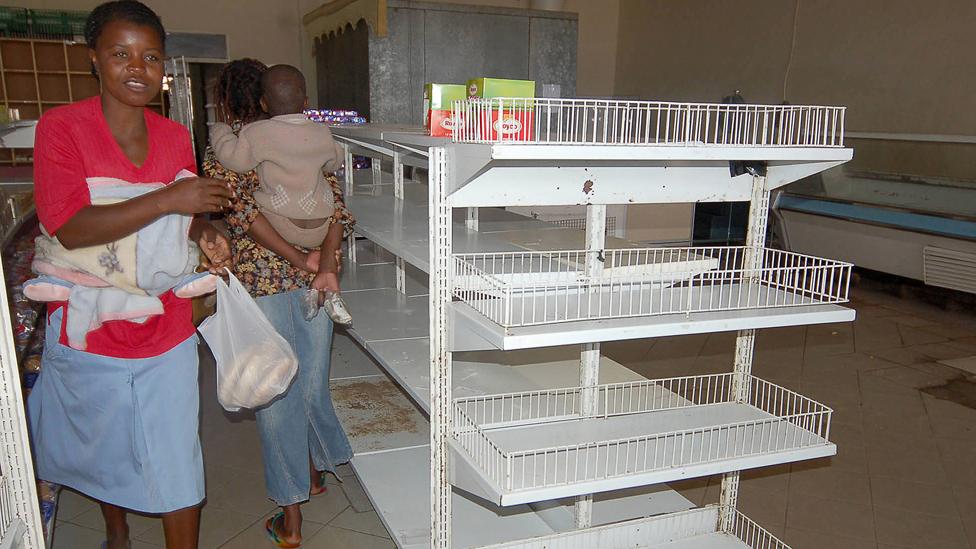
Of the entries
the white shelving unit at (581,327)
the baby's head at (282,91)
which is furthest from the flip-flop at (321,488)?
the baby's head at (282,91)

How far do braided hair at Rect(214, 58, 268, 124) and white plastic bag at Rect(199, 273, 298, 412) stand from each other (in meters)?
0.72

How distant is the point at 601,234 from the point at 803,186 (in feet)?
22.4

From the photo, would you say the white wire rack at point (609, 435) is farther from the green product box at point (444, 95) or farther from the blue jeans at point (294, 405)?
the green product box at point (444, 95)

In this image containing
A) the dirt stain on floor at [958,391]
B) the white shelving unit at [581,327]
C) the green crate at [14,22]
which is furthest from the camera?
the green crate at [14,22]

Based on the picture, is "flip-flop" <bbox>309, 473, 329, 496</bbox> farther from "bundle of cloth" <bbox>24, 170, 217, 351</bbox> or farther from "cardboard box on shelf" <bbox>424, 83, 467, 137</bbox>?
"cardboard box on shelf" <bbox>424, 83, 467, 137</bbox>

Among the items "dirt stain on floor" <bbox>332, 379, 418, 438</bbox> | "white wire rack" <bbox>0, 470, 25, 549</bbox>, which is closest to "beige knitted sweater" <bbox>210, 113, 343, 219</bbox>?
"white wire rack" <bbox>0, 470, 25, 549</bbox>

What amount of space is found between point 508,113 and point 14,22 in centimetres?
865

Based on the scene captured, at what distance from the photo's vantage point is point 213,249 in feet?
6.49

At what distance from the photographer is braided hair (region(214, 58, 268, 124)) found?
2430 millimetres

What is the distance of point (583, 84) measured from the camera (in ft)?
40.2

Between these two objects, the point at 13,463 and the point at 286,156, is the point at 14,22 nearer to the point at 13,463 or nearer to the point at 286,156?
the point at 286,156

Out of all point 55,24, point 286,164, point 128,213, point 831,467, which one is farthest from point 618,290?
point 55,24

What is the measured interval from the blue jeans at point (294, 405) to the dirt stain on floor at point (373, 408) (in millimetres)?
522

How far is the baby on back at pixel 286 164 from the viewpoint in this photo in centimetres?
224
